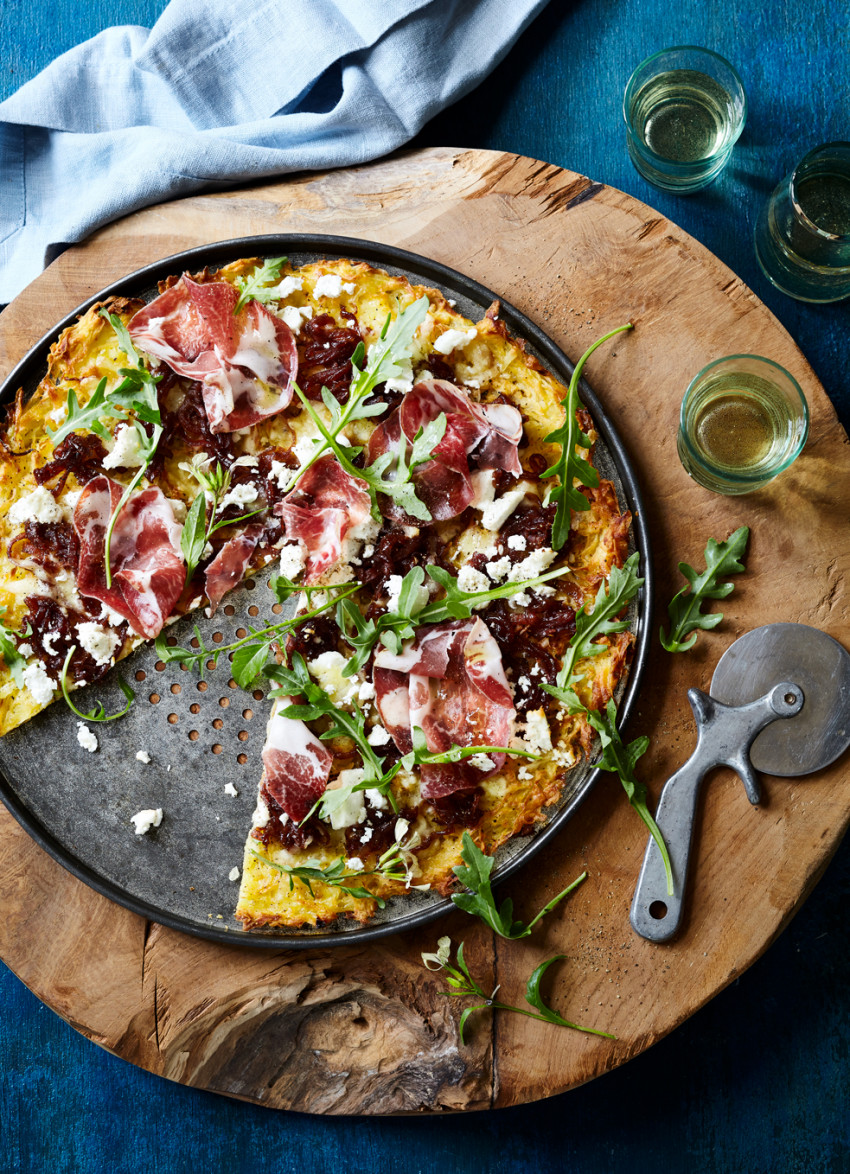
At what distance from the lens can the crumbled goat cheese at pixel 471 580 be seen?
108 inches

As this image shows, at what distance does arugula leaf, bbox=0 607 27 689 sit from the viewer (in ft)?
9.20

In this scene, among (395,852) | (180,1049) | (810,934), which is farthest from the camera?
(810,934)

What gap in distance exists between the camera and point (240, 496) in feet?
9.30

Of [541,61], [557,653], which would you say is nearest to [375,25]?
[541,61]

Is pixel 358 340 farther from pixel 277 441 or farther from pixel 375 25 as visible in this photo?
pixel 375 25

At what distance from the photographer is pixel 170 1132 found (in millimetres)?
3348

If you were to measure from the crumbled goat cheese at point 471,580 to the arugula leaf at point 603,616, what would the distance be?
12.4 inches

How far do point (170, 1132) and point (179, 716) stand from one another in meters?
1.76

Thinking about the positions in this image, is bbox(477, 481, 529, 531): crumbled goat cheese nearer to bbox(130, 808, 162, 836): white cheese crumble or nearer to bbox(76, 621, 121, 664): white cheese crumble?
bbox(76, 621, 121, 664): white cheese crumble

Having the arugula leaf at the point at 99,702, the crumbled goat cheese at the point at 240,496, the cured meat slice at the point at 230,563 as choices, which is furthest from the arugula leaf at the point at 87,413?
the arugula leaf at the point at 99,702

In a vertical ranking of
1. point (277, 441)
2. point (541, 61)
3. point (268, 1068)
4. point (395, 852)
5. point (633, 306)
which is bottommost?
point (268, 1068)

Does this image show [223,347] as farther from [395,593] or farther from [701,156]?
[701,156]

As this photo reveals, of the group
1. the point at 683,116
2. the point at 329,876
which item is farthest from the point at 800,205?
the point at 329,876

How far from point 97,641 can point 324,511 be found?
0.88 metres
